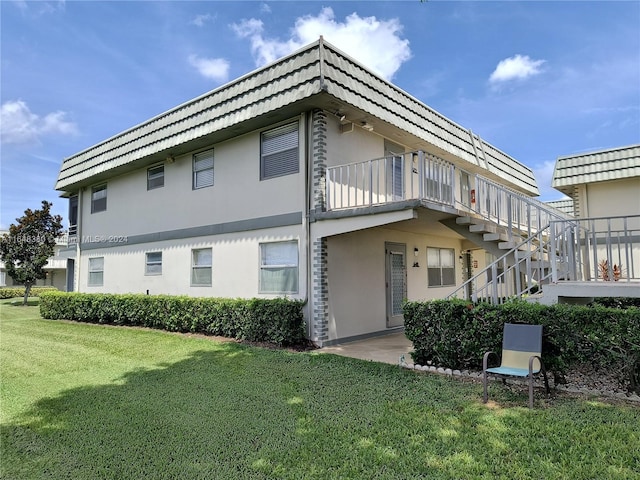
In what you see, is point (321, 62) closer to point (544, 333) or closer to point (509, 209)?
point (509, 209)

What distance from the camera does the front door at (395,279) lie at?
10.5 meters

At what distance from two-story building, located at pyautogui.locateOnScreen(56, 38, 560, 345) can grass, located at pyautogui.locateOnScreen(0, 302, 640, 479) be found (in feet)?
9.51

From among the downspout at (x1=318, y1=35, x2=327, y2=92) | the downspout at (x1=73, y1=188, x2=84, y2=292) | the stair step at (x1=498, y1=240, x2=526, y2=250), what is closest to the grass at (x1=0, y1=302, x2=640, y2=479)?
the stair step at (x1=498, y1=240, x2=526, y2=250)

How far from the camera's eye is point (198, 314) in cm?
1009

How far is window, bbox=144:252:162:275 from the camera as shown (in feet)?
42.1

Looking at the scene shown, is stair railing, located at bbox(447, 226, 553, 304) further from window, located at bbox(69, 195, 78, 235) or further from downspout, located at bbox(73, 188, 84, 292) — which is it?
window, located at bbox(69, 195, 78, 235)

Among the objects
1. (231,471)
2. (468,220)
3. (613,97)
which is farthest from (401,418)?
(613,97)

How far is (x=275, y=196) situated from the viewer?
9562 millimetres

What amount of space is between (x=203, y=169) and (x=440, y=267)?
26.5 feet

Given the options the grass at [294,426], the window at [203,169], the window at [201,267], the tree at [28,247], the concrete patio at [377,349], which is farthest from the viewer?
the tree at [28,247]

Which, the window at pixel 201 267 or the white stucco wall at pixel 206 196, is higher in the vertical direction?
the white stucco wall at pixel 206 196

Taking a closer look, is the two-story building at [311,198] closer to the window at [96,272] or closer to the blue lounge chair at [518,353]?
the window at [96,272]

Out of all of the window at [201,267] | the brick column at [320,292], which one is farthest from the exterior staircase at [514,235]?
the window at [201,267]

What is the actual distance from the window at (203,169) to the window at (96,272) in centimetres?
655
